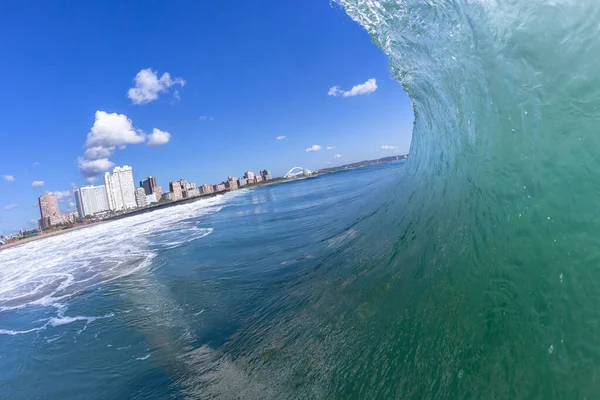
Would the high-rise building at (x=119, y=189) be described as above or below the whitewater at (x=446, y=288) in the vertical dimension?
above

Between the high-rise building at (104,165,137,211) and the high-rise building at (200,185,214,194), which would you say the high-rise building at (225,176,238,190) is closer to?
the high-rise building at (200,185,214,194)

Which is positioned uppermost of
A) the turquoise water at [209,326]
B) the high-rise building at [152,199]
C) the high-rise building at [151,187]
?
the high-rise building at [151,187]

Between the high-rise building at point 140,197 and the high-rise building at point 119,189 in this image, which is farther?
the high-rise building at point 119,189

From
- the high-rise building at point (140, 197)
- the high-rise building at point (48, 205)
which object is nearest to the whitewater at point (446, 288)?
the high-rise building at point (140, 197)

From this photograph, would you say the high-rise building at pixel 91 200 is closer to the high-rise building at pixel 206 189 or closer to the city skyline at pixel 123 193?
the city skyline at pixel 123 193

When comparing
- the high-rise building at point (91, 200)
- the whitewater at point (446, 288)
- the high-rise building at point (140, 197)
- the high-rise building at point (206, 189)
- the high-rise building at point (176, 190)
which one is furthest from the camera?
the high-rise building at point (91, 200)

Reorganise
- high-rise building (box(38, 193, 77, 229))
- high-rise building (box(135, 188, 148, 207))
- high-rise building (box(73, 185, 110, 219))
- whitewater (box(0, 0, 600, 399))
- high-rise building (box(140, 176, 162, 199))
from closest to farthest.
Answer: whitewater (box(0, 0, 600, 399)) < high-rise building (box(38, 193, 77, 229)) < high-rise building (box(135, 188, 148, 207)) < high-rise building (box(140, 176, 162, 199)) < high-rise building (box(73, 185, 110, 219))

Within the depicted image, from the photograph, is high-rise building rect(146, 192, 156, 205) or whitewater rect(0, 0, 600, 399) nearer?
whitewater rect(0, 0, 600, 399)

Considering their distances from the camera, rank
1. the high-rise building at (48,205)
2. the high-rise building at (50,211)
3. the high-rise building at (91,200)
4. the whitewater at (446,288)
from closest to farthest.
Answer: the whitewater at (446,288) < the high-rise building at (50,211) < the high-rise building at (48,205) < the high-rise building at (91,200)

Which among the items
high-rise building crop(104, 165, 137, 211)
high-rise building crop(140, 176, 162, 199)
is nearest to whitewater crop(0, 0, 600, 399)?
high-rise building crop(140, 176, 162, 199)
